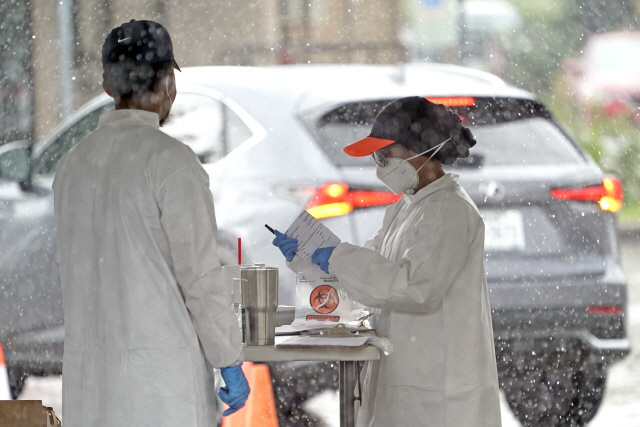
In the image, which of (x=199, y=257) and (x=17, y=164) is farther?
(x=17, y=164)

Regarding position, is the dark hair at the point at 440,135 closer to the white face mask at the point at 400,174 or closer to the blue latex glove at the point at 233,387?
the white face mask at the point at 400,174

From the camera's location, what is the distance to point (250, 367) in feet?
11.9

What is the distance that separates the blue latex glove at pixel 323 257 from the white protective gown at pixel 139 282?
367 millimetres

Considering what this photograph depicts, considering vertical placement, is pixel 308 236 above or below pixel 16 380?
above

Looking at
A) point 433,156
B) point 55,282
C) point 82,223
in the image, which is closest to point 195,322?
point 82,223

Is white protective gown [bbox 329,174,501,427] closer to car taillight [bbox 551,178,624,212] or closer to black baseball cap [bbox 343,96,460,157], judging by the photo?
black baseball cap [bbox 343,96,460,157]

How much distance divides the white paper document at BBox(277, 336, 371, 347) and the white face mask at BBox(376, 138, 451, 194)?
0.49 meters

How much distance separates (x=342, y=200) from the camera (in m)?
3.58

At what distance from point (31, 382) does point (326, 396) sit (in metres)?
1.64

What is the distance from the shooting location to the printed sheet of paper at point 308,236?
2.43 metres

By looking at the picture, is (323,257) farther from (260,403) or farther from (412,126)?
(260,403)

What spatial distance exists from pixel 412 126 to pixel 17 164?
2.37 m

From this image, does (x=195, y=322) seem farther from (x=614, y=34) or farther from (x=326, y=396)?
(x=614, y=34)

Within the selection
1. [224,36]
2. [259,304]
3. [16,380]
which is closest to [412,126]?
[259,304]
